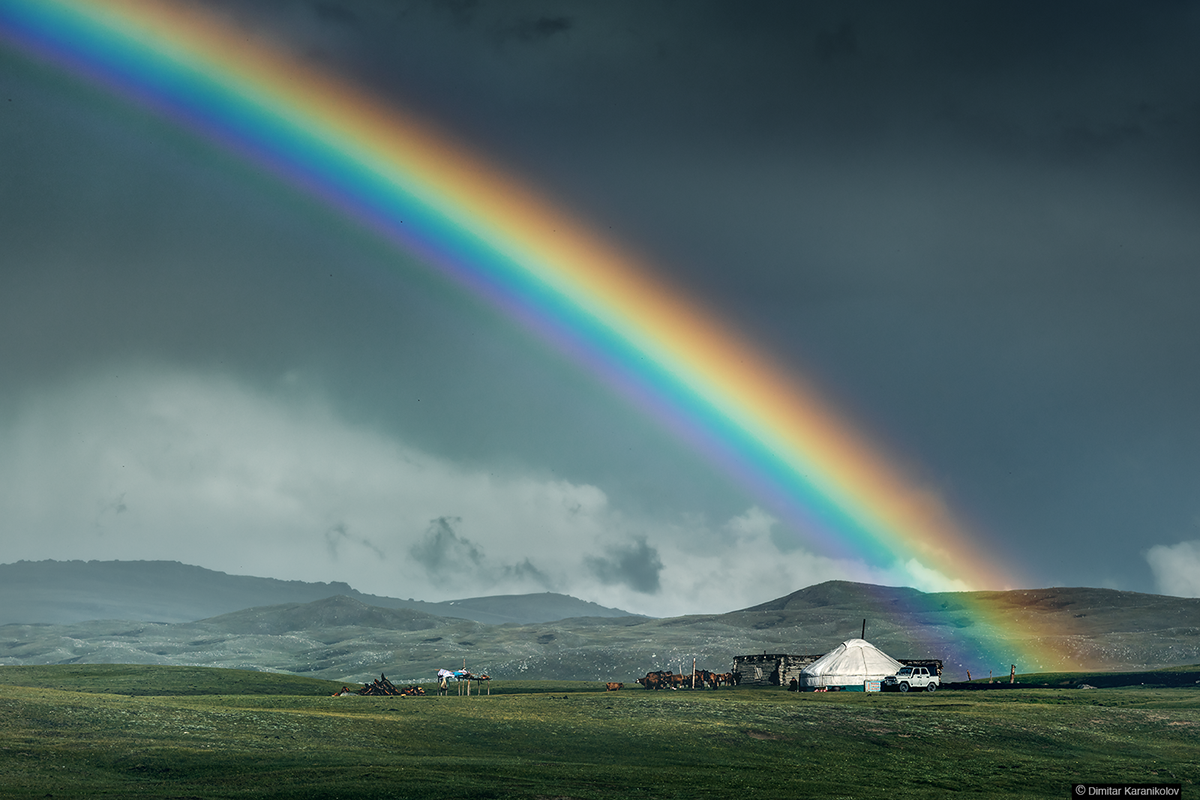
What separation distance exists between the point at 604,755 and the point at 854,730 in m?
21.7

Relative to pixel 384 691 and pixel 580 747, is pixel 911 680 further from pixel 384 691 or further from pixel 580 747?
pixel 580 747

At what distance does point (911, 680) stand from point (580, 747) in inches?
2597

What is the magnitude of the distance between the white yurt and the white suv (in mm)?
4698

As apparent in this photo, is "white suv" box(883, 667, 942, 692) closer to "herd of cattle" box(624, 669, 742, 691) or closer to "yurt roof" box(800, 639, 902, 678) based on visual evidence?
"yurt roof" box(800, 639, 902, 678)

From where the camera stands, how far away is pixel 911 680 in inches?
4921

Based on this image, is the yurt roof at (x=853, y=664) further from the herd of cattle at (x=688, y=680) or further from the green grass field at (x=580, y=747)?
the green grass field at (x=580, y=747)

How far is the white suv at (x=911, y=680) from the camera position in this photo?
124812mm

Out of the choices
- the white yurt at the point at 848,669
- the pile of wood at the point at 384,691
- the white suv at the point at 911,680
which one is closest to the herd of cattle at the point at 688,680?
the white yurt at the point at 848,669

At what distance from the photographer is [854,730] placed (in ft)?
263

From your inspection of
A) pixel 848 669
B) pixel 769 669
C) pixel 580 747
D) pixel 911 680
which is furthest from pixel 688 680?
pixel 580 747

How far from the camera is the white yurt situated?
131500mm

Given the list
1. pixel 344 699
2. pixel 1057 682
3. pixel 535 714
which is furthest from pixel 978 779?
pixel 1057 682

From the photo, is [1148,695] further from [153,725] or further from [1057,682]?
[153,725]

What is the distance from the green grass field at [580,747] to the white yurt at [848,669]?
30241mm
